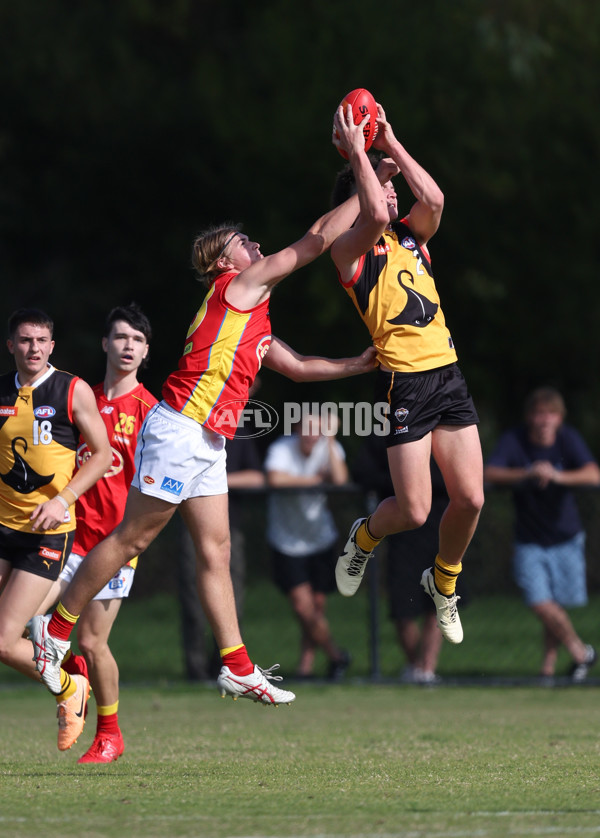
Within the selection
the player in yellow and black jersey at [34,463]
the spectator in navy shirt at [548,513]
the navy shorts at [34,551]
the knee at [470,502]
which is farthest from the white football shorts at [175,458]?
the spectator in navy shirt at [548,513]

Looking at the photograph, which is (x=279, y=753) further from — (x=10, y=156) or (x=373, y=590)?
(x=10, y=156)

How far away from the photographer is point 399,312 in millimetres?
6742

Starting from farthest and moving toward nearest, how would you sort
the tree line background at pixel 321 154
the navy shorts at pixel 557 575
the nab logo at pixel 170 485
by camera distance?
the tree line background at pixel 321 154, the navy shorts at pixel 557 575, the nab logo at pixel 170 485

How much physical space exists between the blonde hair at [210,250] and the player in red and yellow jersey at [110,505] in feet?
2.68

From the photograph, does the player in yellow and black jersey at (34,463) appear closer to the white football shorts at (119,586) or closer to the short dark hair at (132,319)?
the white football shorts at (119,586)

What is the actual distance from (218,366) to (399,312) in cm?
105

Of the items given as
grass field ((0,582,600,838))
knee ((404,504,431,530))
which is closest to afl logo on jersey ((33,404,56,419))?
grass field ((0,582,600,838))

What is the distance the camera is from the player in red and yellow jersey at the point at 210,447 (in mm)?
6281

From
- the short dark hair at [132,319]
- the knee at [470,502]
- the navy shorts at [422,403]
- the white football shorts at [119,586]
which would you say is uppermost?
the short dark hair at [132,319]

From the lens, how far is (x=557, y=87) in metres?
20.0

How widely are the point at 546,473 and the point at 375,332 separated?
4939 millimetres

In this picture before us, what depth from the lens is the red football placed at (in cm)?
638

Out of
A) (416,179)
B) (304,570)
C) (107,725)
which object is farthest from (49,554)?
(304,570)

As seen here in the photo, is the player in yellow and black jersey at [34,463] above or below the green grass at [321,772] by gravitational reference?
above
